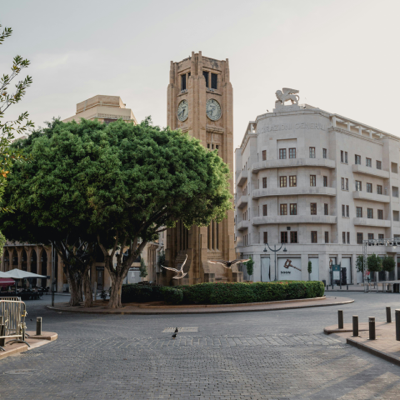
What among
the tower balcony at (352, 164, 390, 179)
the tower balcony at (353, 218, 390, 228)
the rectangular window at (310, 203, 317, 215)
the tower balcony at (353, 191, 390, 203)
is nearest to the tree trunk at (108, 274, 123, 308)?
the rectangular window at (310, 203, 317, 215)

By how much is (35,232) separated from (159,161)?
8819 mm

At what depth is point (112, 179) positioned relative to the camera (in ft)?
73.9

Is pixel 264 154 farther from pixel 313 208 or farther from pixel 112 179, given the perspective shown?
pixel 112 179

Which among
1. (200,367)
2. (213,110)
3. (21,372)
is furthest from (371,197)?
(21,372)

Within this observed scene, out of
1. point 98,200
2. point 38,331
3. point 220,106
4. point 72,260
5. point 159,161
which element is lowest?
point 38,331

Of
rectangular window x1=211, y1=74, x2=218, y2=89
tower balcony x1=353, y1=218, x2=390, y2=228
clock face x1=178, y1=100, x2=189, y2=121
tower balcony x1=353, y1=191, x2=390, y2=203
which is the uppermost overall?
rectangular window x1=211, y1=74, x2=218, y2=89

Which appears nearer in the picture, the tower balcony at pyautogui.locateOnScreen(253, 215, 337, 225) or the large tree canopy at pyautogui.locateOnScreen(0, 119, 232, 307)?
the large tree canopy at pyautogui.locateOnScreen(0, 119, 232, 307)

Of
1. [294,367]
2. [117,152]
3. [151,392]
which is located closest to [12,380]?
[151,392]

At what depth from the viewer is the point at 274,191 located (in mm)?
55000

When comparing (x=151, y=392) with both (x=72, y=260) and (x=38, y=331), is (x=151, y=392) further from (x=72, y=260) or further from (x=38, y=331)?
(x=72, y=260)

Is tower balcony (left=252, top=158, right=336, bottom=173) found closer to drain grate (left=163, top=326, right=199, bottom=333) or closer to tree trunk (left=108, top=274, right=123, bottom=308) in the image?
tree trunk (left=108, top=274, right=123, bottom=308)

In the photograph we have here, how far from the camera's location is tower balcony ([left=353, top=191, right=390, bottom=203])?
57.1m

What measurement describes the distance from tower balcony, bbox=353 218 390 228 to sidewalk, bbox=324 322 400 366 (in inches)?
1650

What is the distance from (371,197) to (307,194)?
9.95 meters
